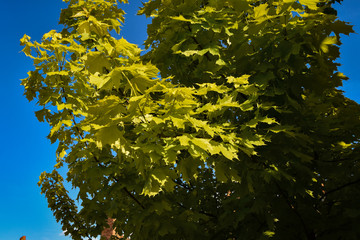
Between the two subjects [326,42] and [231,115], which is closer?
[326,42]

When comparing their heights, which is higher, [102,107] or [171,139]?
[102,107]

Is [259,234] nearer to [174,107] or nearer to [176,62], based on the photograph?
[174,107]

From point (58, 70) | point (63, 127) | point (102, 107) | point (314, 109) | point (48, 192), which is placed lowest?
point (314, 109)

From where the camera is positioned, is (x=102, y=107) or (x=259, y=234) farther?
(x=259, y=234)

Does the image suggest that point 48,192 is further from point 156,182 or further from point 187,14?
point 187,14

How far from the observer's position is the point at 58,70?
410 centimetres

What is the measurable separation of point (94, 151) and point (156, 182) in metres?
1.59

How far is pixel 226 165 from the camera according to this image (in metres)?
3.24

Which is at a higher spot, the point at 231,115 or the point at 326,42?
the point at 231,115

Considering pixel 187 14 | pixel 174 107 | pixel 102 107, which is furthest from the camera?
pixel 187 14

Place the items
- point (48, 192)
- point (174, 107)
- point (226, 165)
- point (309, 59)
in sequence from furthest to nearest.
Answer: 1. point (48, 192)
2. point (309, 59)
3. point (226, 165)
4. point (174, 107)

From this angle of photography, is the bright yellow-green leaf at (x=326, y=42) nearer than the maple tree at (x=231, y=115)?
No

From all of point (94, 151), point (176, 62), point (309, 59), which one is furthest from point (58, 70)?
point (309, 59)

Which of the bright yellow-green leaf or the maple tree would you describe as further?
the bright yellow-green leaf
